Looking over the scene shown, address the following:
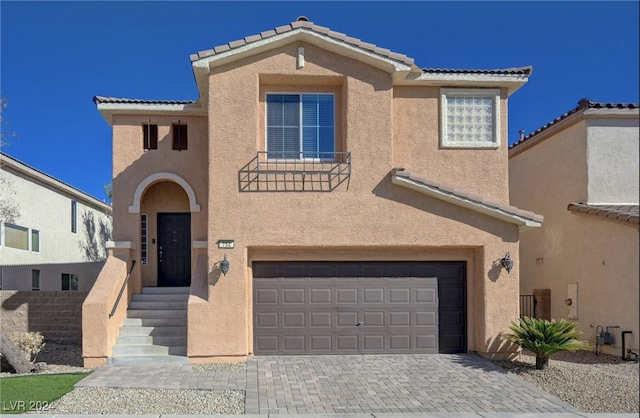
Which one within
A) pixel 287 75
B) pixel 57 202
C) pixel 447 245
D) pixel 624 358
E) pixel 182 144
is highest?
pixel 287 75

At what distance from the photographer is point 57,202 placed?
19.1 meters

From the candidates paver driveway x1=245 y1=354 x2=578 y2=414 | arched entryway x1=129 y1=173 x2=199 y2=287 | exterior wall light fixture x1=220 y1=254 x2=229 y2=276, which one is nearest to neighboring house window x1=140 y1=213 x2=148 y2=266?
arched entryway x1=129 y1=173 x2=199 y2=287

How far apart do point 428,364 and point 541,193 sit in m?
7.25

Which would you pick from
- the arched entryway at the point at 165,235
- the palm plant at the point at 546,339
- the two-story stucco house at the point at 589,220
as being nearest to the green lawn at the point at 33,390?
the arched entryway at the point at 165,235

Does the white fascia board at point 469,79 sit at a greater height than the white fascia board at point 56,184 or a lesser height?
greater

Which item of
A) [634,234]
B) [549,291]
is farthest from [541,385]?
[549,291]

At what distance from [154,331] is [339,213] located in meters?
4.97

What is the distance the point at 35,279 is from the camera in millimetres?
17312

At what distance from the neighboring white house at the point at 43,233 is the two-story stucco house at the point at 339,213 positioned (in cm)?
595

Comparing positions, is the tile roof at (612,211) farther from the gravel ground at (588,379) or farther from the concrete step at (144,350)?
the concrete step at (144,350)

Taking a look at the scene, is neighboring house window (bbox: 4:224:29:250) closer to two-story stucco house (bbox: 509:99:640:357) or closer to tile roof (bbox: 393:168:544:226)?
tile roof (bbox: 393:168:544:226)

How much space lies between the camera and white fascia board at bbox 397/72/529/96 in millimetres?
12148

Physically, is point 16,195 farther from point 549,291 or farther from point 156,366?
point 549,291

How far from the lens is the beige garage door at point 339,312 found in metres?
11.5
